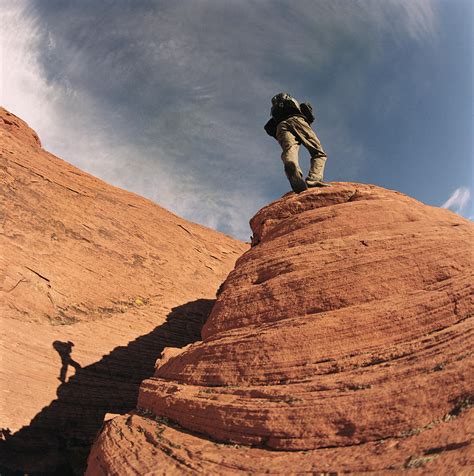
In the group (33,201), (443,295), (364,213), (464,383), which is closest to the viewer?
(464,383)

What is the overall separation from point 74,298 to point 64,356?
2780 mm

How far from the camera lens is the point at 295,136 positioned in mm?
10469

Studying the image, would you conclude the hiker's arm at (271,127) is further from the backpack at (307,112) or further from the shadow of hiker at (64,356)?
the shadow of hiker at (64,356)

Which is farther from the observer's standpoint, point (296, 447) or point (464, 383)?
point (296, 447)

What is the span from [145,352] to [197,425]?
1113 cm

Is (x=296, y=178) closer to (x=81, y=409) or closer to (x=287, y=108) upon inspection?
(x=287, y=108)

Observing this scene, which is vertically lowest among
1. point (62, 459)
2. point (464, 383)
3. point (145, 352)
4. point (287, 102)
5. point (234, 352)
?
point (62, 459)

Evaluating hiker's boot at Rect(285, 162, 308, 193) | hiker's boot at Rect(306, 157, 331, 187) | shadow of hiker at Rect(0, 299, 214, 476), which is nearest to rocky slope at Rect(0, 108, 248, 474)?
shadow of hiker at Rect(0, 299, 214, 476)

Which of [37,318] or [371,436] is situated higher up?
[37,318]

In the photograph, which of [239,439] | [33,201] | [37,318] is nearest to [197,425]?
[239,439]

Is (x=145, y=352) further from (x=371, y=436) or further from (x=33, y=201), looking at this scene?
(x=371, y=436)

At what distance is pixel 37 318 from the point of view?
543 inches

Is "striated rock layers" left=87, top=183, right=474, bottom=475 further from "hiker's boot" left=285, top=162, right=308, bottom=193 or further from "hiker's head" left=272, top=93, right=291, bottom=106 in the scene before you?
"hiker's head" left=272, top=93, right=291, bottom=106

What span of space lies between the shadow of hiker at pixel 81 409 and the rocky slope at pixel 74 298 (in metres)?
0.03
